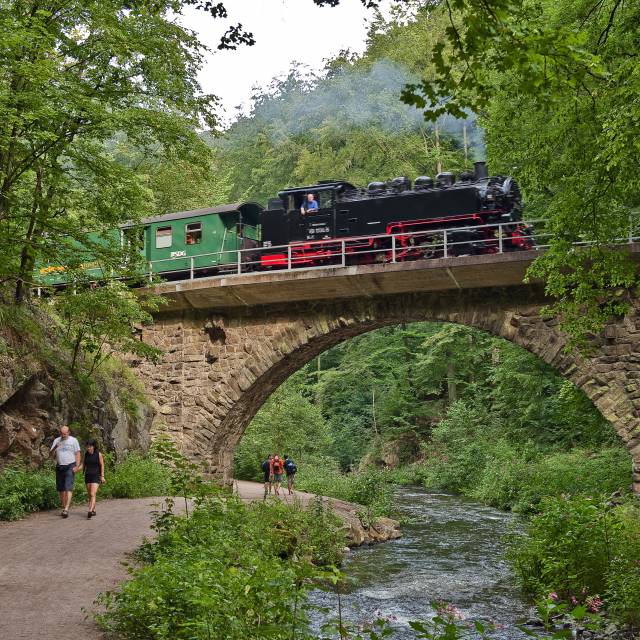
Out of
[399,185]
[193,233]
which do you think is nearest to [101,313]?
[193,233]

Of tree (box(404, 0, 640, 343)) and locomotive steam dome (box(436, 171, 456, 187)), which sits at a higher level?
locomotive steam dome (box(436, 171, 456, 187))

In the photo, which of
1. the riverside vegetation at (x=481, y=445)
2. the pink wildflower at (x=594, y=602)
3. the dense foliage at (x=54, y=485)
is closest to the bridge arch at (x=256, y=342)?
the dense foliage at (x=54, y=485)

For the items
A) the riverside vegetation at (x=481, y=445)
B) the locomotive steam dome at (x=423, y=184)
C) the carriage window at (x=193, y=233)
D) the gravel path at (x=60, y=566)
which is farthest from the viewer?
the carriage window at (x=193, y=233)

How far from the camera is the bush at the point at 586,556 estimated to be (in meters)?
7.96

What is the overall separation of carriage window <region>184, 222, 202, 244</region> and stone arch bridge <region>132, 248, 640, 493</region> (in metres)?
2.41

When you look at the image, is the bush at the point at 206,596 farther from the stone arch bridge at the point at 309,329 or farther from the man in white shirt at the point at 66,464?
the stone arch bridge at the point at 309,329

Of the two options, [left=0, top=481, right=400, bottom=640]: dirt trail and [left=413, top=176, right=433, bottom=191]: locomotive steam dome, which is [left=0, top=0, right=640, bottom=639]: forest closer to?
[left=0, top=481, right=400, bottom=640]: dirt trail

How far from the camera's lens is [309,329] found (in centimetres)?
1783

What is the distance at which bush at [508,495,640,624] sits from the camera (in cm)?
796

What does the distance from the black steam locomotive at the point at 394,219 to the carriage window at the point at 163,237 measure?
250 centimetres

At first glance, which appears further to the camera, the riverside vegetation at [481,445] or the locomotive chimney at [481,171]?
the locomotive chimney at [481,171]

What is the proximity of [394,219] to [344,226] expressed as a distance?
51.9 inches

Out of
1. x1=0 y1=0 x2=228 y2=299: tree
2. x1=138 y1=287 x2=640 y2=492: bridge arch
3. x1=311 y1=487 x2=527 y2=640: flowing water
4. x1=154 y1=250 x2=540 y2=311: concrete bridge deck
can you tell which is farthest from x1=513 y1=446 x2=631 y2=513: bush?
x1=0 y1=0 x2=228 y2=299: tree

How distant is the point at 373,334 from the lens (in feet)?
135
